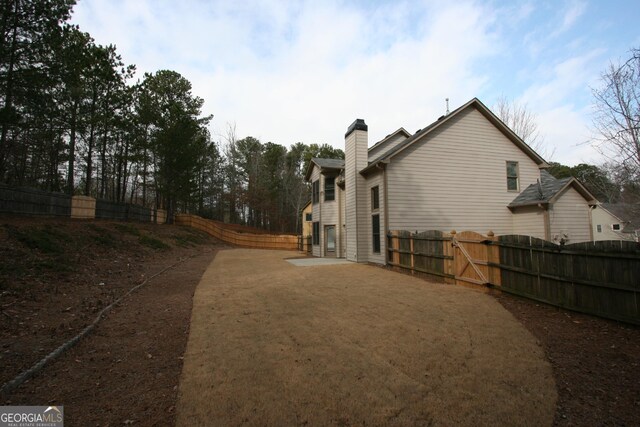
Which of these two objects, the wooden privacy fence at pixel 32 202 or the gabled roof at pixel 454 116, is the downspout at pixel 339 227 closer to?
the gabled roof at pixel 454 116

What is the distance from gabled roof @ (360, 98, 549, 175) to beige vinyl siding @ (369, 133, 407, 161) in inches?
160

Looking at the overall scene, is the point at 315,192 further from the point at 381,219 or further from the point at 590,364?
the point at 590,364

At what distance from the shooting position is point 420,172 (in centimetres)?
1348

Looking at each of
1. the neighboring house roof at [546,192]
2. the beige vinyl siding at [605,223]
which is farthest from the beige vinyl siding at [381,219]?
the beige vinyl siding at [605,223]

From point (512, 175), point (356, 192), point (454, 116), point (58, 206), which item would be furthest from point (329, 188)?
point (58, 206)

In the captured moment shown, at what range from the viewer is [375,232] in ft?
46.3

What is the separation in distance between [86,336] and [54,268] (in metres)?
5.05

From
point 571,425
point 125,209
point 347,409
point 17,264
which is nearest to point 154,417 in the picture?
point 347,409

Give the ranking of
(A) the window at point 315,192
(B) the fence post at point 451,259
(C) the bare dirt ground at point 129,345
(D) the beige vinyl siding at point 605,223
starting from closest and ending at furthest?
1. (C) the bare dirt ground at point 129,345
2. (B) the fence post at point 451,259
3. (A) the window at point 315,192
4. (D) the beige vinyl siding at point 605,223

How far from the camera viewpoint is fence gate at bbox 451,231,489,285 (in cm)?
823

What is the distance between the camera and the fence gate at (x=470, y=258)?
8227 mm

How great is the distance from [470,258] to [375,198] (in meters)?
6.15

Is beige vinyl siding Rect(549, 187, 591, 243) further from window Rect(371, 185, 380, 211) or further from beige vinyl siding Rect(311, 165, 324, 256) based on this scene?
beige vinyl siding Rect(311, 165, 324, 256)

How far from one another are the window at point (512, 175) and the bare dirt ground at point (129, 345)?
30.4 ft
